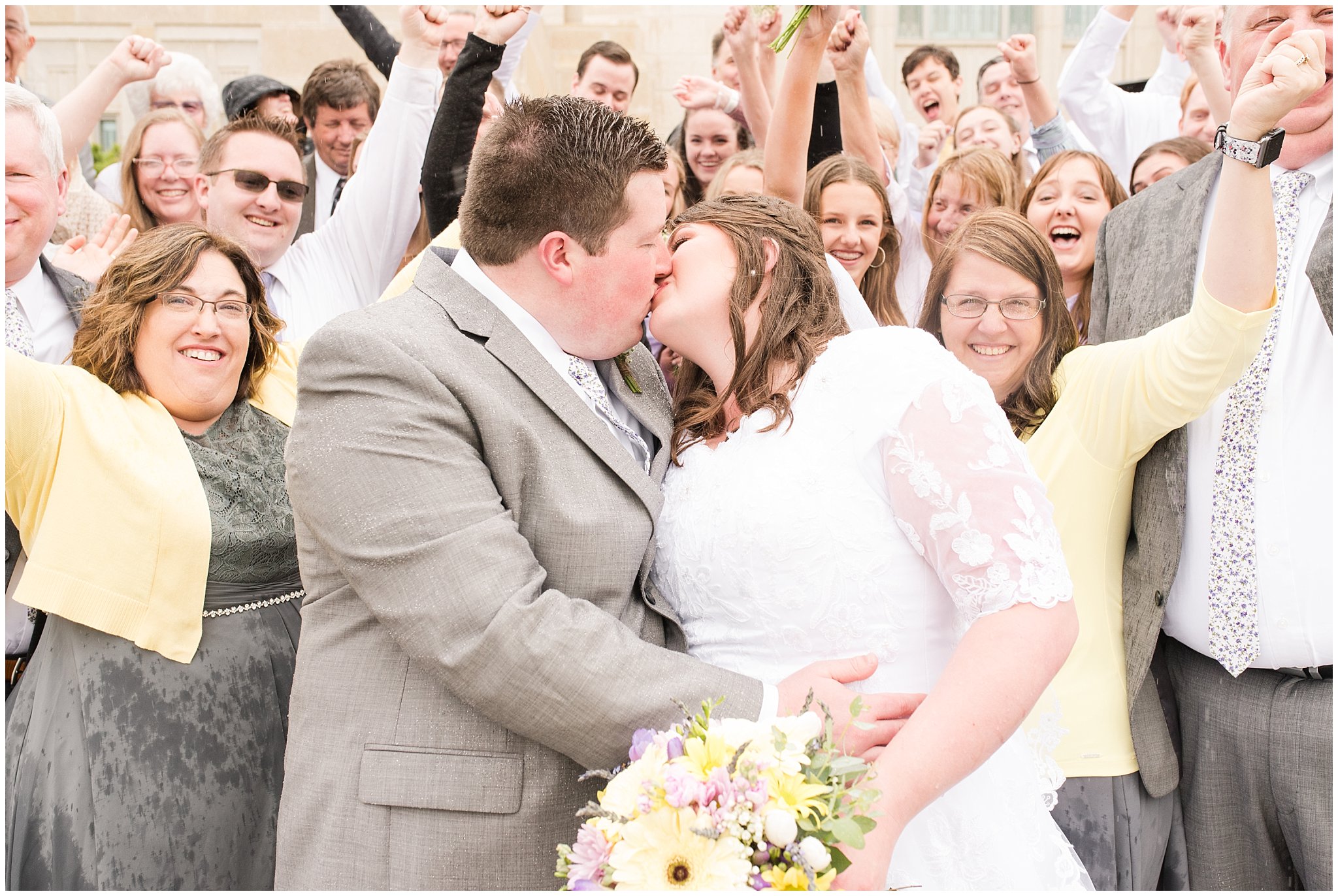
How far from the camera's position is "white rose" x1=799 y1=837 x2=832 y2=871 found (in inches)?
73.2

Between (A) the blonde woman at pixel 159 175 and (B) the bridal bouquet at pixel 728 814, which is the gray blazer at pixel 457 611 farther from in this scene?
(A) the blonde woman at pixel 159 175

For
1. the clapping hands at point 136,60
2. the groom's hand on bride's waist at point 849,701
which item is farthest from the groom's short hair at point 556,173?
the clapping hands at point 136,60

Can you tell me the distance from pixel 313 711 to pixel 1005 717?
139 cm

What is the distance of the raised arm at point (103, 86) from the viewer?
4.85 meters

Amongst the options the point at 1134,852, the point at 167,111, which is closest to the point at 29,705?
the point at 1134,852

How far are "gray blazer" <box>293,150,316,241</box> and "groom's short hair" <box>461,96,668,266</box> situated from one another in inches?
140

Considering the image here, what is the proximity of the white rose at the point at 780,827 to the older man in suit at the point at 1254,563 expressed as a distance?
1626mm

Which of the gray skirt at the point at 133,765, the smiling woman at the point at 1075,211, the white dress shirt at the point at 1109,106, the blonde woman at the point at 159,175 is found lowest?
the gray skirt at the point at 133,765

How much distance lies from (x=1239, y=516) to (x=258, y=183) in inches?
146

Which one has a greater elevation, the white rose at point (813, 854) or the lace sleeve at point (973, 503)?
the lace sleeve at point (973, 503)

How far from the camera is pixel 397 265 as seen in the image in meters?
5.01

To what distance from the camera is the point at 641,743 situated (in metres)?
2.03

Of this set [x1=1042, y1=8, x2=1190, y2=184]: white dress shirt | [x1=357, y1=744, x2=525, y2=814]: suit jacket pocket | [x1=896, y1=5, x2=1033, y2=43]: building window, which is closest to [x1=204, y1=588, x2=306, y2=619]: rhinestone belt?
[x1=357, y1=744, x2=525, y2=814]: suit jacket pocket

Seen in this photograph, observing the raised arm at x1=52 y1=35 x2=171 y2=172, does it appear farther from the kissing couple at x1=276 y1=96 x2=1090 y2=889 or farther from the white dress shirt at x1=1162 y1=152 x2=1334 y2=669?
the white dress shirt at x1=1162 y1=152 x2=1334 y2=669
